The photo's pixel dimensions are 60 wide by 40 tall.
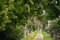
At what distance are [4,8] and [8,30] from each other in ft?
17.5

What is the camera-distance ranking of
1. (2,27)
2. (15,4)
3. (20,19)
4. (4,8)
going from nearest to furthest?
(4,8) → (2,27) → (15,4) → (20,19)

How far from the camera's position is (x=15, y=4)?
12.5 m

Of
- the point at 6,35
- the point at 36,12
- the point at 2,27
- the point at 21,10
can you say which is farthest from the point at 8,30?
the point at 2,27

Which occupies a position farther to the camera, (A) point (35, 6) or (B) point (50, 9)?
(B) point (50, 9)

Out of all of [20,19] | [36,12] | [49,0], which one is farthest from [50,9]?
[20,19]

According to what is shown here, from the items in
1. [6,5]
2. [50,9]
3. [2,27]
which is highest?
[50,9]

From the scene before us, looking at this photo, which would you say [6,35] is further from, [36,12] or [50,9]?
[50,9]

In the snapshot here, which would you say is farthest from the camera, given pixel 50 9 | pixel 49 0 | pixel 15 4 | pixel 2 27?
pixel 50 9

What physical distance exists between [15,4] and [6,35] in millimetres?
3615

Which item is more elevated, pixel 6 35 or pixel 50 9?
pixel 50 9

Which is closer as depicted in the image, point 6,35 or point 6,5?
point 6,5

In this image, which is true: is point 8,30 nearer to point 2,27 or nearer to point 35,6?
point 35,6

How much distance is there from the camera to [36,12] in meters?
15.4

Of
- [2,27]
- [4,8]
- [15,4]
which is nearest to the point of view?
[4,8]
